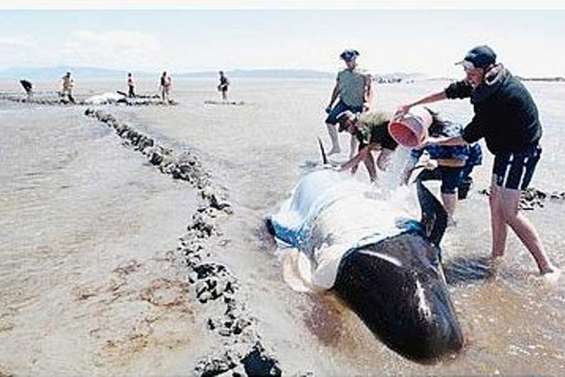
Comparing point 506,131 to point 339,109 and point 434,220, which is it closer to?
point 434,220

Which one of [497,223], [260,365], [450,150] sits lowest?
[260,365]

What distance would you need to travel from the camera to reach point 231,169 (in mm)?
12406

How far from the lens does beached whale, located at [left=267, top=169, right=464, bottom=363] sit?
476cm

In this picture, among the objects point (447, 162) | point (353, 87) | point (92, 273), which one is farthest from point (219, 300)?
point (353, 87)

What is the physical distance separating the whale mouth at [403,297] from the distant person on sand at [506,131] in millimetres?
1324

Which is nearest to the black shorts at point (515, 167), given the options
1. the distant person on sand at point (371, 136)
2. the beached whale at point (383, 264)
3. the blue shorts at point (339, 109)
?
the beached whale at point (383, 264)

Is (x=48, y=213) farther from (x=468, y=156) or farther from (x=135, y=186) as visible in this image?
(x=468, y=156)

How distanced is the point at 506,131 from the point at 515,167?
0.35 metres

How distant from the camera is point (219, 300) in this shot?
5328 mm

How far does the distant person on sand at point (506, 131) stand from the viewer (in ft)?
20.2

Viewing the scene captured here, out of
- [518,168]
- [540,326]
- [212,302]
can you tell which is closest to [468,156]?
[518,168]

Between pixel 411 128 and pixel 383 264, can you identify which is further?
pixel 411 128

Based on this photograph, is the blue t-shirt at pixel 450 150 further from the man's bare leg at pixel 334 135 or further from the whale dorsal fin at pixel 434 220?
the man's bare leg at pixel 334 135

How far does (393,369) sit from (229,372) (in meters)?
1.14
